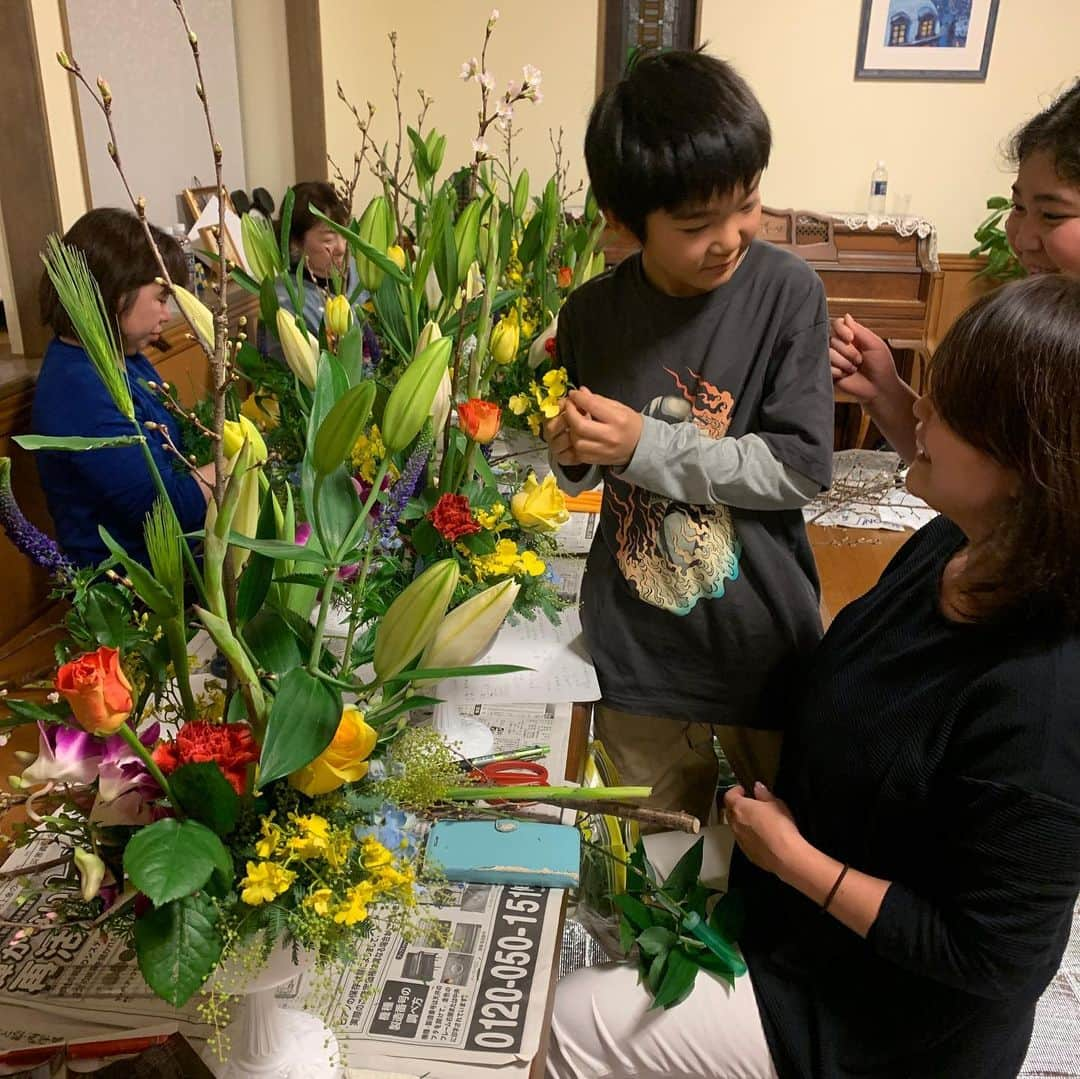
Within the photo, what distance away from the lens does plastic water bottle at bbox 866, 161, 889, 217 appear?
4293 mm

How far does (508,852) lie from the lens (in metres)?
0.85

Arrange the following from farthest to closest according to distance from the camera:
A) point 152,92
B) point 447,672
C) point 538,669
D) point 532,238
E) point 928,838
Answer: point 152,92
point 532,238
point 538,669
point 928,838
point 447,672

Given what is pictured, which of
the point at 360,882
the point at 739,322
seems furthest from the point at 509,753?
the point at 739,322

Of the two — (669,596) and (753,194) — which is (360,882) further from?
(753,194)

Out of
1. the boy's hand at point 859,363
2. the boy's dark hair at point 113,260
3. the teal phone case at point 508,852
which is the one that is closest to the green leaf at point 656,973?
the teal phone case at point 508,852

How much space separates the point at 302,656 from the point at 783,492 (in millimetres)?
622

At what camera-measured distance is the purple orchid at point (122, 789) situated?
56 cm

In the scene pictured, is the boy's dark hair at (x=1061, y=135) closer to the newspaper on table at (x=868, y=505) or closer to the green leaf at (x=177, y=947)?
the green leaf at (x=177, y=947)


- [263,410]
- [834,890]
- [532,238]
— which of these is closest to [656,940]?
[834,890]

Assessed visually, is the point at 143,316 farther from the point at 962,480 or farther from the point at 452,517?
the point at 962,480

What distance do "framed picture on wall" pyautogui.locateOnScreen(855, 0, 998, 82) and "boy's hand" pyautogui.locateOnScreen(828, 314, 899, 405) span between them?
3.57 metres

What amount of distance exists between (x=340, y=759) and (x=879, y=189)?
438 centimetres

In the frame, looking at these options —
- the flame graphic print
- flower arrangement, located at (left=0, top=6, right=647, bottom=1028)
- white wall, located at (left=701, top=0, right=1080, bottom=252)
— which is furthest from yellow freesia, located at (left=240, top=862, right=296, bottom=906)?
white wall, located at (left=701, top=0, right=1080, bottom=252)

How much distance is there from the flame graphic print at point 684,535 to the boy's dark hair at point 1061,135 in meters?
0.44
